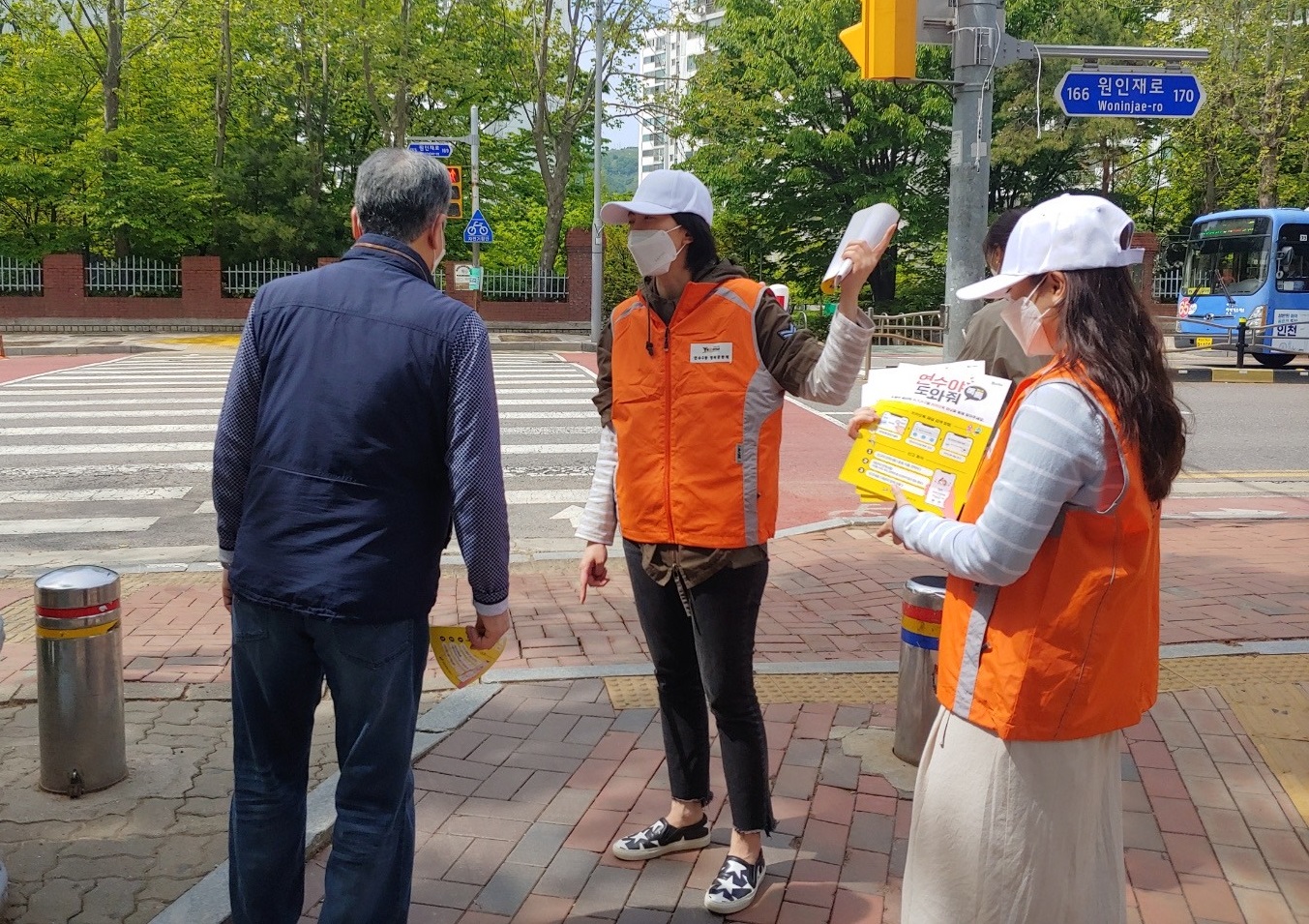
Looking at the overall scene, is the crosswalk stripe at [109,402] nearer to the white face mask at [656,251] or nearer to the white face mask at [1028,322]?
the white face mask at [656,251]

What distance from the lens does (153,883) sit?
3.64 metres

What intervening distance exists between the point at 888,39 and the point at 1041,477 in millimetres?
5608

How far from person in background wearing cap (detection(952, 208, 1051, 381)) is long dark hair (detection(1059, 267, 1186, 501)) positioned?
1988 millimetres

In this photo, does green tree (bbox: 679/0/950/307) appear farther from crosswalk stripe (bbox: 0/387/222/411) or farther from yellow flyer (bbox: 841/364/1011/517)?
yellow flyer (bbox: 841/364/1011/517)

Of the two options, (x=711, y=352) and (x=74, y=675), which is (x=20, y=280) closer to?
(x=74, y=675)

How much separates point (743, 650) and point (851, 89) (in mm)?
32558

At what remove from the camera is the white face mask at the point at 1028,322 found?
2.48m

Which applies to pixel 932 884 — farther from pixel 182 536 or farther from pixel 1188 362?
pixel 1188 362

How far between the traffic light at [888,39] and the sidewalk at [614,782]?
10.7 feet

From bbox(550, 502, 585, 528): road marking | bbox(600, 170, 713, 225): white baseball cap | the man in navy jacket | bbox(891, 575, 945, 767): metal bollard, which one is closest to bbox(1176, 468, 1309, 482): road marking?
bbox(550, 502, 585, 528): road marking

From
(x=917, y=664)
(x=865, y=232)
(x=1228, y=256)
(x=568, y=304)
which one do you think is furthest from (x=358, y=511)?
(x=568, y=304)

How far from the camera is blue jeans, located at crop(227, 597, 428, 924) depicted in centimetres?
284

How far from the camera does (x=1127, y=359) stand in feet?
7.75

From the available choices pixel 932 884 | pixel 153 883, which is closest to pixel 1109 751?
pixel 932 884
